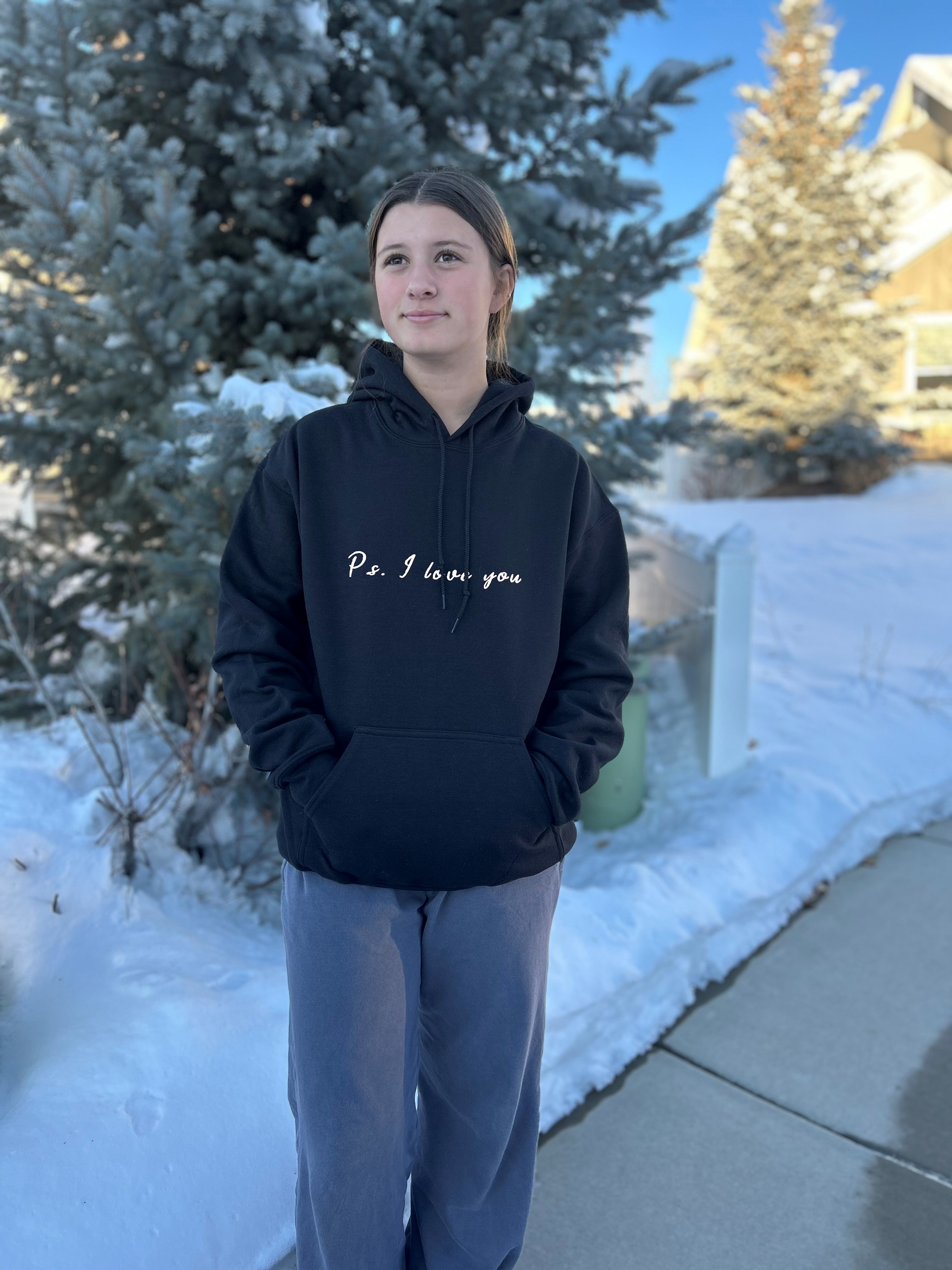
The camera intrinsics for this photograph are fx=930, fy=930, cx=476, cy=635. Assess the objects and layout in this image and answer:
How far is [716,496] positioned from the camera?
14.8 meters

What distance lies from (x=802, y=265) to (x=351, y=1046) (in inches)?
593

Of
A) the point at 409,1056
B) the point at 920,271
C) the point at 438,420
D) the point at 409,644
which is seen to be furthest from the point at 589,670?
the point at 920,271

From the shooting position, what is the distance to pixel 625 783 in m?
3.99

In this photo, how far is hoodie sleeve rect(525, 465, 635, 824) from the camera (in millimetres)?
1445

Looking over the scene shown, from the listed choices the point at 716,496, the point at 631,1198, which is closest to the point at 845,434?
the point at 716,496

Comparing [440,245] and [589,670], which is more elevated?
[440,245]

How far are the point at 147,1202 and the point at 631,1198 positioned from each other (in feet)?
3.44

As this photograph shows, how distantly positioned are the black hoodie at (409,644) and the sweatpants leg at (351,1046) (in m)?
0.07

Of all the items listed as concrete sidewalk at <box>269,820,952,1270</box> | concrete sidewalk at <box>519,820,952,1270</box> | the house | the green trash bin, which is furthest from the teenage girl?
the house

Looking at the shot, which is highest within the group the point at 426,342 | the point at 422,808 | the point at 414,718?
the point at 426,342

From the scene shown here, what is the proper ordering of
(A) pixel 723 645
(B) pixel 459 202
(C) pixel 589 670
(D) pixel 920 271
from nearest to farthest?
(B) pixel 459 202, (C) pixel 589 670, (A) pixel 723 645, (D) pixel 920 271

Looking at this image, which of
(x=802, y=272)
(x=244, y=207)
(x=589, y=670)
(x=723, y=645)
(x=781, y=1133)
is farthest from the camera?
(x=802, y=272)

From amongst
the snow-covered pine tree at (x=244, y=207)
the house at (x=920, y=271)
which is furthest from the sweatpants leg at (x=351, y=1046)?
the house at (x=920, y=271)

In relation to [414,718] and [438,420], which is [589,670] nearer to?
[414,718]
